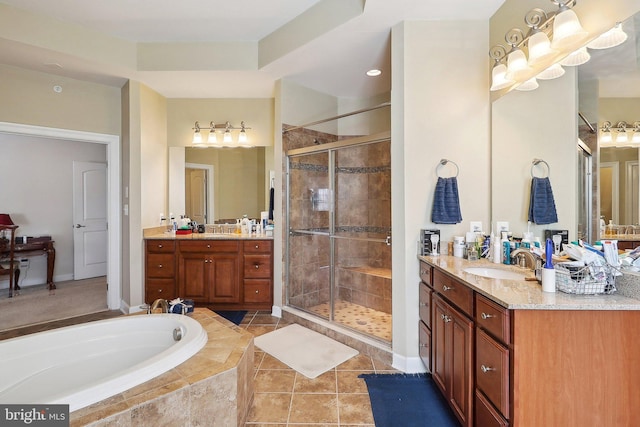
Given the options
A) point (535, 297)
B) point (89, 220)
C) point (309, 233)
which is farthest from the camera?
point (89, 220)

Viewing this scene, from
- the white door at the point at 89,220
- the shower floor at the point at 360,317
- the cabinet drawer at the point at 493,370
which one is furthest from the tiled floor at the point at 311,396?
the white door at the point at 89,220

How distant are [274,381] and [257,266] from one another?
148cm

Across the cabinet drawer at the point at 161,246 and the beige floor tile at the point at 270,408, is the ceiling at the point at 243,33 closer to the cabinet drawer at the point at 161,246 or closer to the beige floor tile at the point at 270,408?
the cabinet drawer at the point at 161,246

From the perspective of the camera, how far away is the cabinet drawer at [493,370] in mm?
1285

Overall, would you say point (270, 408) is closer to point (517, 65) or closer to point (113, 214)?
point (517, 65)

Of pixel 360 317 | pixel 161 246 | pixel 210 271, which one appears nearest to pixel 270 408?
pixel 360 317

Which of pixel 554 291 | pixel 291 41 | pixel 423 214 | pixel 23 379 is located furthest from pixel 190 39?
pixel 554 291

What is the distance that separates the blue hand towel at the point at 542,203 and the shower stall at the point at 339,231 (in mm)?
1420

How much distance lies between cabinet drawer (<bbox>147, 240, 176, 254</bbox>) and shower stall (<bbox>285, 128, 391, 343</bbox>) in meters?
1.34

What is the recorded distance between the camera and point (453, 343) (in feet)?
5.71

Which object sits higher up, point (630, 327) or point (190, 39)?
point (190, 39)

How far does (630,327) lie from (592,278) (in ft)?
0.69

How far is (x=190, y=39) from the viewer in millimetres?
3100

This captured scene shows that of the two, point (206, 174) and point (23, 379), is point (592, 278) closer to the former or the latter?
point (23, 379)
